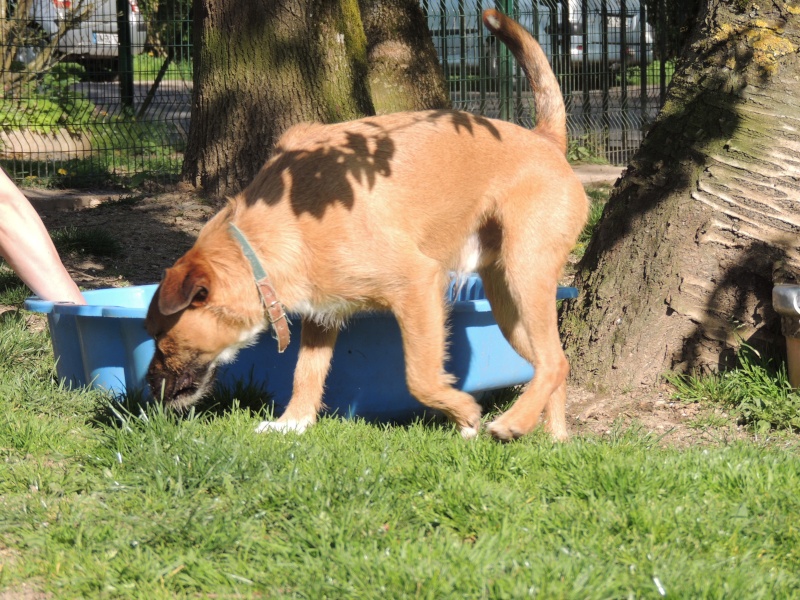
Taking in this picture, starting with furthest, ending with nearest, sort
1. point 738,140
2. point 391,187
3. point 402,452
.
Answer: point 738,140, point 391,187, point 402,452

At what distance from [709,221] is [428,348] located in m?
1.78

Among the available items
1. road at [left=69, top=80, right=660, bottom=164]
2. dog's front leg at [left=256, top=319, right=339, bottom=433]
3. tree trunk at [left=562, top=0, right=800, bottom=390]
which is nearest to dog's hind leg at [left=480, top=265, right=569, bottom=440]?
tree trunk at [left=562, top=0, right=800, bottom=390]

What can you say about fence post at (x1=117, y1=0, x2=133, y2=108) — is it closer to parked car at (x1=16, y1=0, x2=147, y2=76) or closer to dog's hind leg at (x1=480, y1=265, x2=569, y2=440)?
parked car at (x1=16, y1=0, x2=147, y2=76)

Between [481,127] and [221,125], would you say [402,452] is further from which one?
[221,125]

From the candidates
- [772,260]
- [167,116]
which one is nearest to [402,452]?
[772,260]

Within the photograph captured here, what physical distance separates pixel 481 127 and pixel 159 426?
2.06m

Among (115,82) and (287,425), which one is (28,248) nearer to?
(287,425)

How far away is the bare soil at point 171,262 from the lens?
4.78 metres

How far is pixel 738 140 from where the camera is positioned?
16.6ft

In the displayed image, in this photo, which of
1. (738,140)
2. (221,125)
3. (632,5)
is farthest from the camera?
(632,5)

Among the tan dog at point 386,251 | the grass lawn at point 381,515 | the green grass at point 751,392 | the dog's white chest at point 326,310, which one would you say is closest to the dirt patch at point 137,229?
the tan dog at point 386,251

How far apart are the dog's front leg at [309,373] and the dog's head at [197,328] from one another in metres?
0.39

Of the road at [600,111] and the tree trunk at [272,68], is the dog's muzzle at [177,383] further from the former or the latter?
the road at [600,111]

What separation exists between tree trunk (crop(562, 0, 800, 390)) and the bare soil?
0.16m
